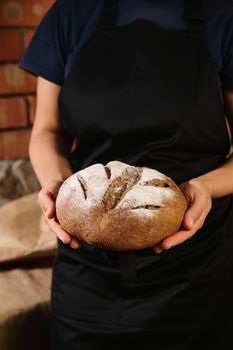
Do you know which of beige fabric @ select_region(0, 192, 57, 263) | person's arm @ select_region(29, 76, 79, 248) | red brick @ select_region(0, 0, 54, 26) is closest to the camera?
person's arm @ select_region(29, 76, 79, 248)

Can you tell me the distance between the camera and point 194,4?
3.43 feet

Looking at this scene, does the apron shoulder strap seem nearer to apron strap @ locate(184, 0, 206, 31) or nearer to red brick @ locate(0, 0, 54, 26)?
apron strap @ locate(184, 0, 206, 31)

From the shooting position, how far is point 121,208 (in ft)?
2.71

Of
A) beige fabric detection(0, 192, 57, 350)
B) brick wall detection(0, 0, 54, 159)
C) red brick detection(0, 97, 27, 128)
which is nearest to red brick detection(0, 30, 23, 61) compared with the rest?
brick wall detection(0, 0, 54, 159)

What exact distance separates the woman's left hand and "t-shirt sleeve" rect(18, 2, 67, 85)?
442mm

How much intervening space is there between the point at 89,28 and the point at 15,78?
32.2 inches

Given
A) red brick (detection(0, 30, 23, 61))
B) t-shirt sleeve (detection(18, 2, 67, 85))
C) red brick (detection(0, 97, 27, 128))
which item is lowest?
red brick (detection(0, 97, 27, 128))

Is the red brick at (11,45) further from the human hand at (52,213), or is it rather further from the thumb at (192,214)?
the thumb at (192,214)

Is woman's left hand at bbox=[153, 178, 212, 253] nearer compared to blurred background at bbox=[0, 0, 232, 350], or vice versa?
woman's left hand at bbox=[153, 178, 212, 253]

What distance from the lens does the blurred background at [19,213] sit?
50.4 inches

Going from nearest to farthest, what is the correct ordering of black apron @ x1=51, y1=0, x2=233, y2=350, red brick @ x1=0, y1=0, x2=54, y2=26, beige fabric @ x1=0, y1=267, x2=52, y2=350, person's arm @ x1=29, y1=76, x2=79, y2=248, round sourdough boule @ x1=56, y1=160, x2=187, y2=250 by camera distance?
1. round sourdough boule @ x1=56, y1=160, x2=187, y2=250
2. black apron @ x1=51, y1=0, x2=233, y2=350
3. person's arm @ x1=29, y1=76, x2=79, y2=248
4. beige fabric @ x1=0, y1=267, x2=52, y2=350
5. red brick @ x1=0, y1=0, x2=54, y2=26

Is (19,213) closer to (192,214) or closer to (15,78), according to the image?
(15,78)

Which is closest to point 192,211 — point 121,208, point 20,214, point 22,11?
point 121,208

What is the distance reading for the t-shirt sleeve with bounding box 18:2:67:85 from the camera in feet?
3.62
